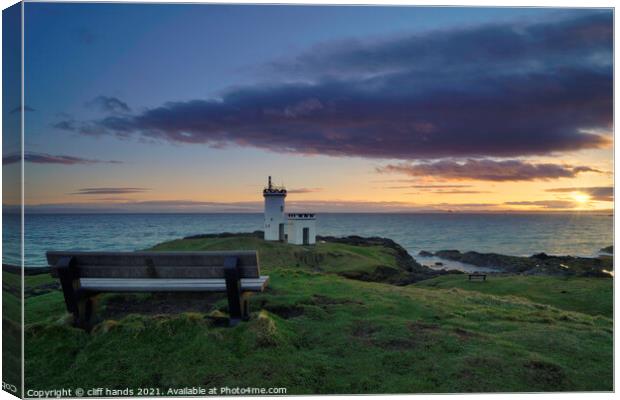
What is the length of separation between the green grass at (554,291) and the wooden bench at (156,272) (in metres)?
10.8

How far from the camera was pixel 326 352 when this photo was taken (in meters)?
7.09

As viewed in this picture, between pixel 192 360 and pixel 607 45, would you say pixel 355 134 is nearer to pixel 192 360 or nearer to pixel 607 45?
pixel 607 45

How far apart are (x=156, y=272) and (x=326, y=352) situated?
286cm

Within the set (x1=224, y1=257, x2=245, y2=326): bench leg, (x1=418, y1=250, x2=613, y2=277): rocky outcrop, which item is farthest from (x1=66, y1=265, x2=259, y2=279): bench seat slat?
(x1=418, y1=250, x2=613, y2=277): rocky outcrop

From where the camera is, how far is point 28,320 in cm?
882

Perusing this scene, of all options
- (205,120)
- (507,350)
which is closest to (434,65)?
(507,350)

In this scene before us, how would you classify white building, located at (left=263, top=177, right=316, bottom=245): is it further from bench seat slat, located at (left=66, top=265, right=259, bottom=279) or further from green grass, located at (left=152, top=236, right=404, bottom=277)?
bench seat slat, located at (left=66, top=265, right=259, bottom=279)

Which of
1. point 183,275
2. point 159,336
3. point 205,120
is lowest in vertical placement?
point 159,336

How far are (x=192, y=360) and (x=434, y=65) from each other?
449 inches

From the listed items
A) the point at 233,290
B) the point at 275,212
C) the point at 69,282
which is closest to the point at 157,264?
the point at 233,290

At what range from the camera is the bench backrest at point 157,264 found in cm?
725

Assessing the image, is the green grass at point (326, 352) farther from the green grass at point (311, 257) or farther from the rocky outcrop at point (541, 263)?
the rocky outcrop at point (541, 263)

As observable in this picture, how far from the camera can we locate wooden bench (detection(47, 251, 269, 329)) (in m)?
7.23

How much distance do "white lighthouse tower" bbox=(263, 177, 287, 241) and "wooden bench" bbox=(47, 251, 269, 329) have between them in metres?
32.7
